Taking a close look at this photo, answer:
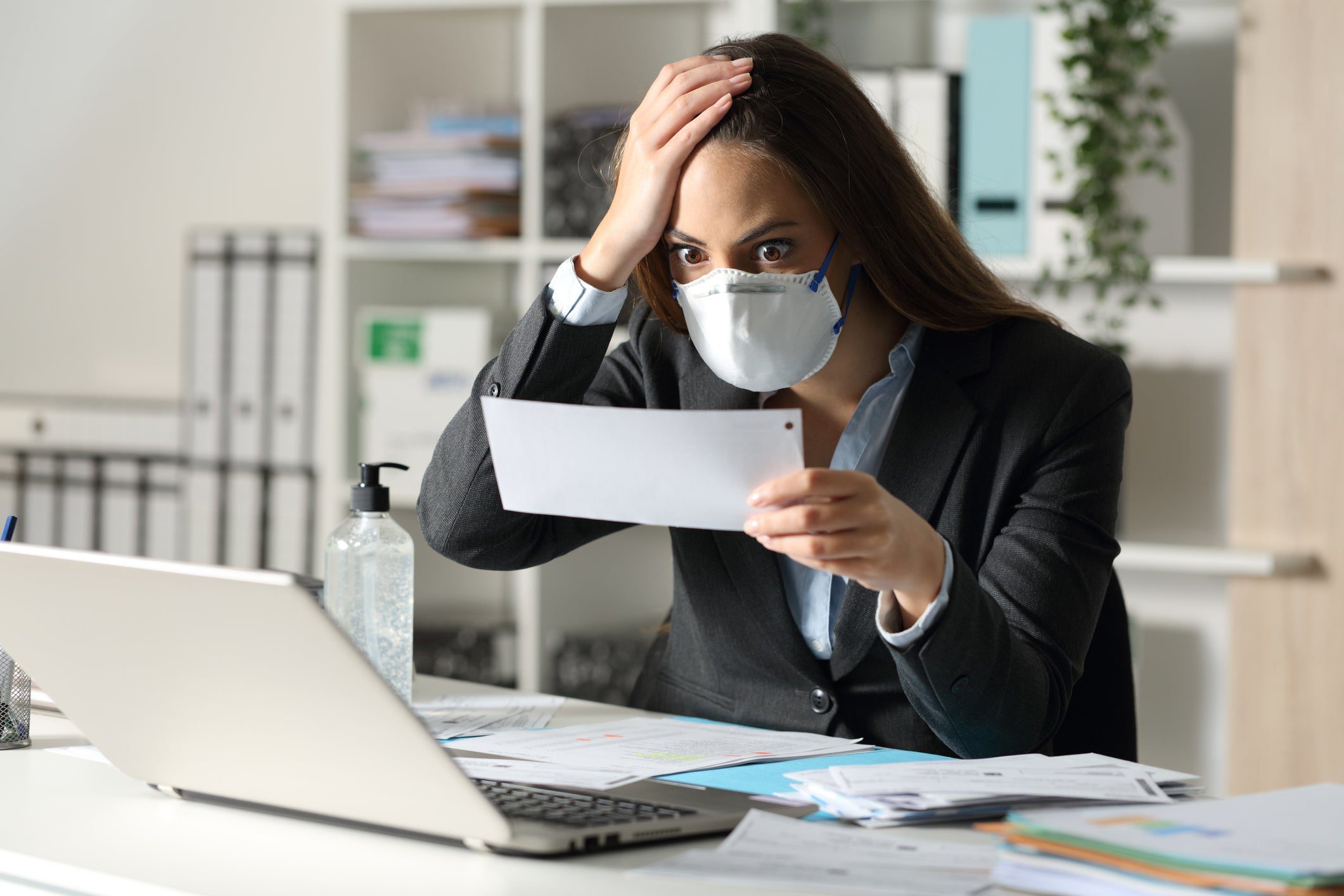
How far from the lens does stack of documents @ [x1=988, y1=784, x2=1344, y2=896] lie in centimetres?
65

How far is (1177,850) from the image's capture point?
673mm

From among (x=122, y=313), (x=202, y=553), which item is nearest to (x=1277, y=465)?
(x=202, y=553)

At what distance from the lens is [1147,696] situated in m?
2.50

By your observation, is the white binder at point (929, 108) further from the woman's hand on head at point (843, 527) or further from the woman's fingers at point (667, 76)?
the woman's hand on head at point (843, 527)

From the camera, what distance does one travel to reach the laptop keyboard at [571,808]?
2.63 feet

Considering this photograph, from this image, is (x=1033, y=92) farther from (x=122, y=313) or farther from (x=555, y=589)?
(x=122, y=313)

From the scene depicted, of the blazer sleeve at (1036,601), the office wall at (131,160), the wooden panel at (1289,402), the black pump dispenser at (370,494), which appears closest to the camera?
the blazer sleeve at (1036,601)

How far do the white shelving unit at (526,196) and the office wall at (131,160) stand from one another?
40 cm

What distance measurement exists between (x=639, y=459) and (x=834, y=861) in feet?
1.13

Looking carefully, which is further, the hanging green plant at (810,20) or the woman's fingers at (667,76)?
the hanging green plant at (810,20)

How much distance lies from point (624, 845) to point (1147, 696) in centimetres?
196

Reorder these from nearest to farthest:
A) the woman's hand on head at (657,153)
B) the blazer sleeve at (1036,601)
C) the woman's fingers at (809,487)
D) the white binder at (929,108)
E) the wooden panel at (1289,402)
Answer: the woman's fingers at (809,487) → the blazer sleeve at (1036,601) → the woman's hand on head at (657,153) → the wooden panel at (1289,402) → the white binder at (929,108)

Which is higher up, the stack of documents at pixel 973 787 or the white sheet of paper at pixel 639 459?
the white sheet of paper at pixel 639 459

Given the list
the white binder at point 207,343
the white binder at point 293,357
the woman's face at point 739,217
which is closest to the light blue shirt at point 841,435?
the woman's face at point 739,217
